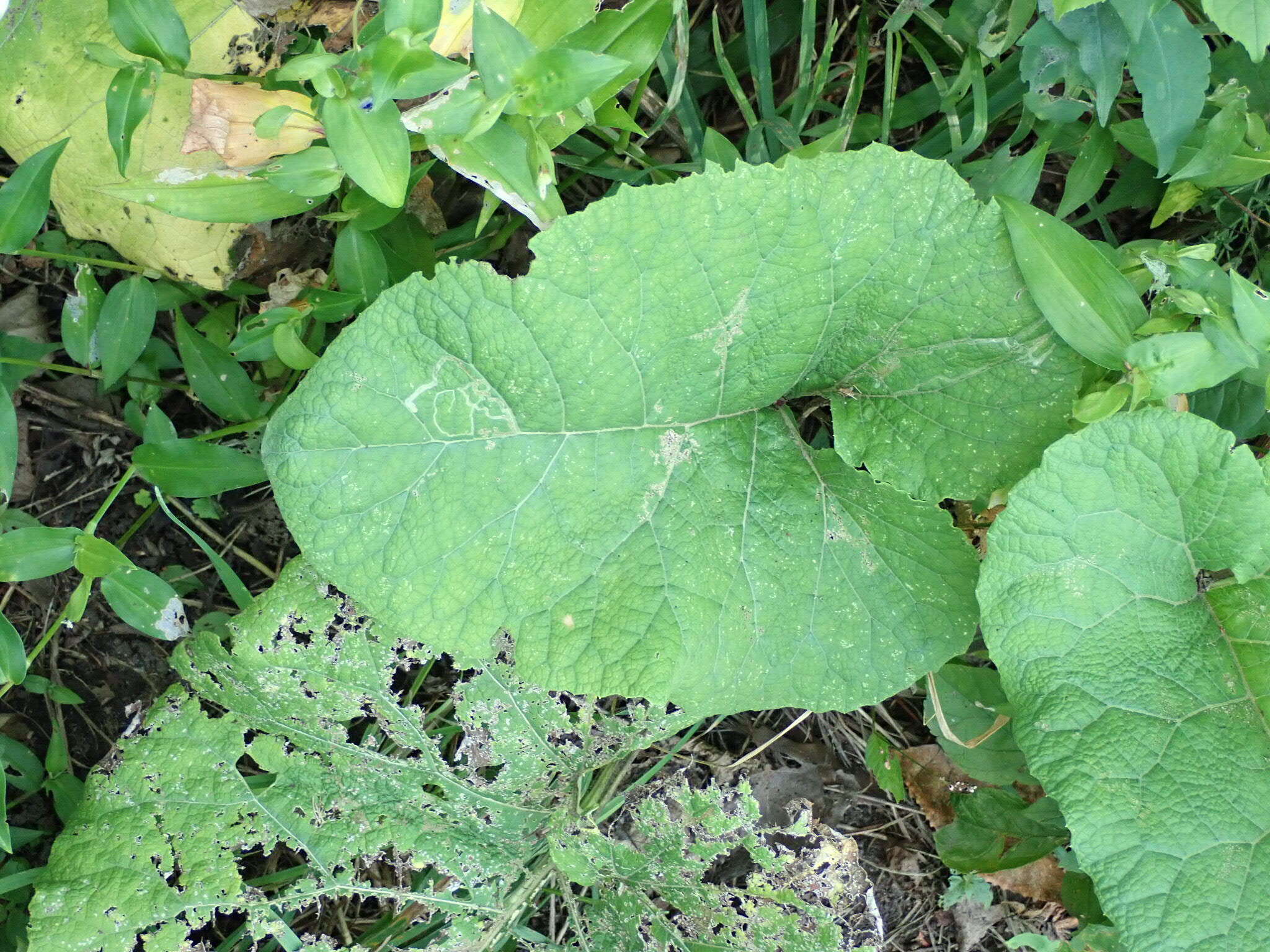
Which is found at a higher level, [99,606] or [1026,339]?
[1026,339]

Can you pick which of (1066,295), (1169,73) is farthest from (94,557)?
(1169,73)

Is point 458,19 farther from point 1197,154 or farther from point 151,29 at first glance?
point 1197,154

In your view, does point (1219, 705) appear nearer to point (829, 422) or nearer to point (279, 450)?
point (829, 422)

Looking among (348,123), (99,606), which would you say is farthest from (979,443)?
(99,606)

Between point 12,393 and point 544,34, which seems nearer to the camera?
point 544,34

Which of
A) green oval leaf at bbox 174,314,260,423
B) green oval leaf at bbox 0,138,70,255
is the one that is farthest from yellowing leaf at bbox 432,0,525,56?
green oval leaf at bbox 174,314,260,423

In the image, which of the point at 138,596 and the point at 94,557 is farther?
the point at 138,596
